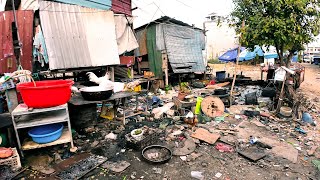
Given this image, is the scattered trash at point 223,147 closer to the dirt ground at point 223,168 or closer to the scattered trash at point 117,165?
the dirt ground at point 223,168

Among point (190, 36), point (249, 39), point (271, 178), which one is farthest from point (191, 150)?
point (190, 36)

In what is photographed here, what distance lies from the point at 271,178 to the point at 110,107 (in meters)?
4.59

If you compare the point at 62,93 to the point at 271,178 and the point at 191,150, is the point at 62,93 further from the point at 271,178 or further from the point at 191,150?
the point at 271,178

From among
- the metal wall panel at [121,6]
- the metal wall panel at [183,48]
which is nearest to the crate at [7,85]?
the metal wall panel at [121,6]

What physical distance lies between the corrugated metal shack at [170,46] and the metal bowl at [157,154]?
23.0 feet

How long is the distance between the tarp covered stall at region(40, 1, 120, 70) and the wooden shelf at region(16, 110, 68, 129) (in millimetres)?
2336

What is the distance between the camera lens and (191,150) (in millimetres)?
4387

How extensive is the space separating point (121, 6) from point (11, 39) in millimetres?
5866

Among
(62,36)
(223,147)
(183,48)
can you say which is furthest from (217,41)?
(223,147)

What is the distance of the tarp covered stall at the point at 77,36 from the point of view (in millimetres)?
6160

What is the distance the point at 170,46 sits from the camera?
11141 mm

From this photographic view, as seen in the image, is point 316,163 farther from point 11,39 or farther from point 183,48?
point 183,48

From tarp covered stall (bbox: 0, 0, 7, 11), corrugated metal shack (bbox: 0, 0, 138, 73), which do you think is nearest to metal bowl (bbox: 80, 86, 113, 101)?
corrugated metal shack (bbox: 0, 0, 138, 73)

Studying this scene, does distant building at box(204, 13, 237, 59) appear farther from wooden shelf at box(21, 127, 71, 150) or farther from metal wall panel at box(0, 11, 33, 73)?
wooden shelf at box(21, 127, 71, 150)
